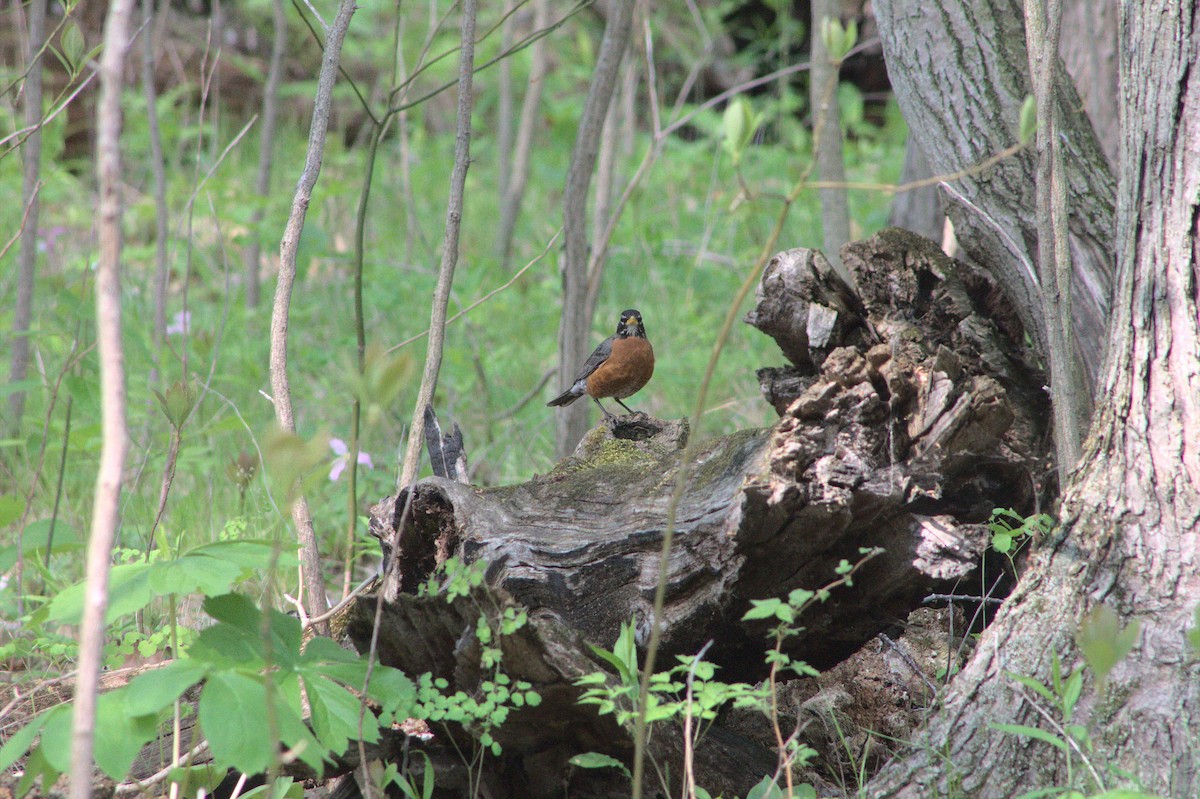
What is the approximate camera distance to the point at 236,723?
1564mm

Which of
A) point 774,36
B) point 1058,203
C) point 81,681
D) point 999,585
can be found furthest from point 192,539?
point 774,36

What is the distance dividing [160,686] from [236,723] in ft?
0.45

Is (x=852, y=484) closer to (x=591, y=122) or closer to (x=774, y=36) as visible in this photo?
(x=591, y=122)

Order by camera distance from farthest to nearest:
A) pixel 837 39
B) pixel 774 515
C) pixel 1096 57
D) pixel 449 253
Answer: pixel 1096 57 < pixel 449 253 < pixel 774 515 < pixel 837 39

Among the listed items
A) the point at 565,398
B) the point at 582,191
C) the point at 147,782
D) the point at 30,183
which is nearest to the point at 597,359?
the point at 565,398

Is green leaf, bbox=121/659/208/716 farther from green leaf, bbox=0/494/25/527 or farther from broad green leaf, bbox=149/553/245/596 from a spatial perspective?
→ green leaf, bbox=0/494/25/527

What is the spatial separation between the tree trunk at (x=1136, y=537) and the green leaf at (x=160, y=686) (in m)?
1.32

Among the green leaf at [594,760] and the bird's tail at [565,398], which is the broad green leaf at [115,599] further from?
→ the bird's tail at [565,398]

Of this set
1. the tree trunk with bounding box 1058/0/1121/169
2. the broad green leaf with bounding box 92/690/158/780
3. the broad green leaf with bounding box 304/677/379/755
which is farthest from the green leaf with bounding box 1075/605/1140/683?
the tree trunk with bounding box 1058/0/1121/169

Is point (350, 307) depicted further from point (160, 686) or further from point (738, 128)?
point (738, 128)

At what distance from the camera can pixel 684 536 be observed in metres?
2.38

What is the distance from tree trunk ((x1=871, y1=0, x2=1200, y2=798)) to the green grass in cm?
171

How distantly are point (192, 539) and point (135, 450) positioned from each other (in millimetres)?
1037

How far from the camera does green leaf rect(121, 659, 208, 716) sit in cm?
155
